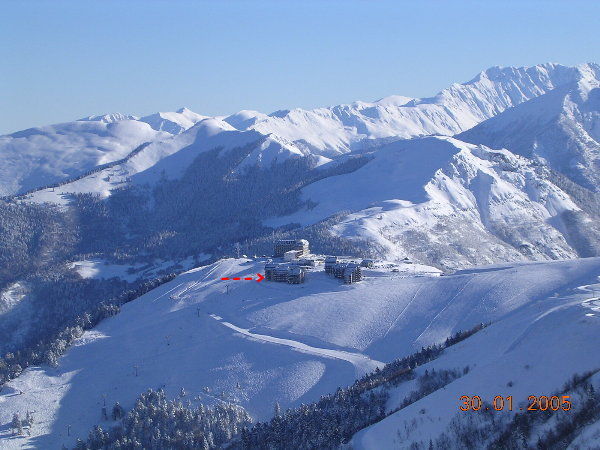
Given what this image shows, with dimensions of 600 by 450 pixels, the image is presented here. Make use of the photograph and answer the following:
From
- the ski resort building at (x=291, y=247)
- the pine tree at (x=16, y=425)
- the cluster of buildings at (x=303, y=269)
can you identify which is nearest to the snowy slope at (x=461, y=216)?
the ski resort building at (x=291, y=247)

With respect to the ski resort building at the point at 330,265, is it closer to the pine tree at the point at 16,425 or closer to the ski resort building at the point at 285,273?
the ski resort building at the point at 285,273

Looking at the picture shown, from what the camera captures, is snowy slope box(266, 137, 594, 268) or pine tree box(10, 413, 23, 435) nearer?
pine tree box(10, 413, 23, 435)

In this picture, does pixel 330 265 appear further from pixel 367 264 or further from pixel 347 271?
pixel 367 264

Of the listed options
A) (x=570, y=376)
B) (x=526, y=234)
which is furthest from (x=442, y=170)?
(x=570, y=376)

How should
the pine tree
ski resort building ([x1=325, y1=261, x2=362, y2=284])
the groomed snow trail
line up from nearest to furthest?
the pine tree < the groomed snow trail < ski resort building ([x1=325, y1=261, x2=362, y2=284])

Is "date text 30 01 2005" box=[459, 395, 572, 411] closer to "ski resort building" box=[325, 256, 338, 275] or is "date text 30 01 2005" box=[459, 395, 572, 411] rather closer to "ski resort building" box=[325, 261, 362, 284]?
"ski resort building" box=[325, 261, 362, 284]

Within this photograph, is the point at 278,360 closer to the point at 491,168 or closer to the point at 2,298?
the point at 2,298

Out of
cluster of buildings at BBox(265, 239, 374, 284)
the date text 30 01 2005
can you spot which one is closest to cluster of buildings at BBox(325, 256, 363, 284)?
cluster of buildings at BBox(265, 239, 374, 284)
